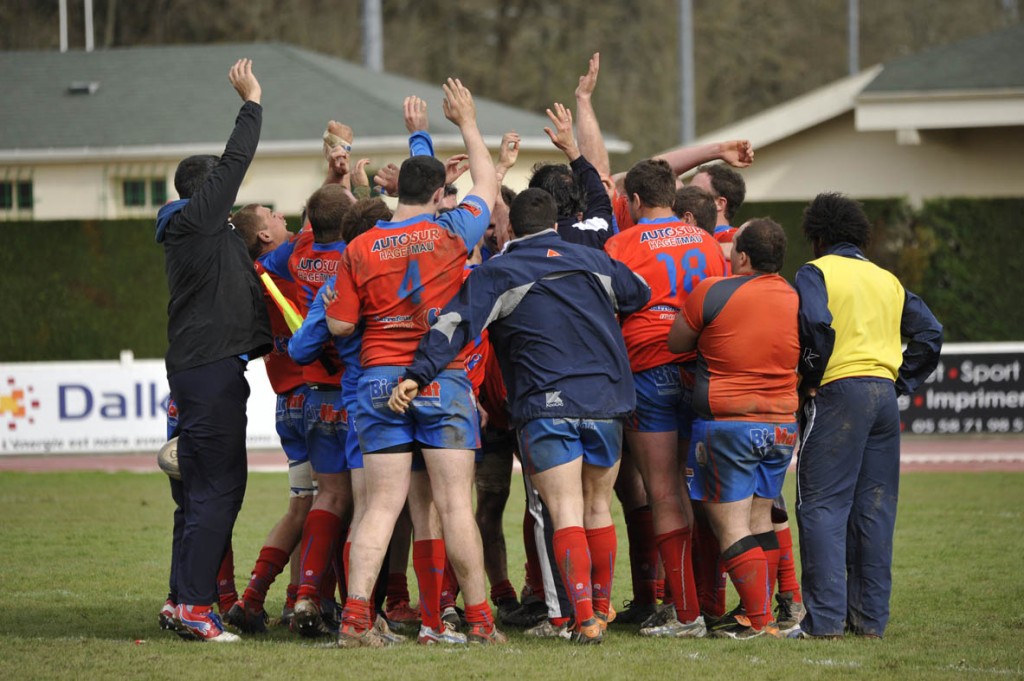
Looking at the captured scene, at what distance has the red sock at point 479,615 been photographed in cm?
674

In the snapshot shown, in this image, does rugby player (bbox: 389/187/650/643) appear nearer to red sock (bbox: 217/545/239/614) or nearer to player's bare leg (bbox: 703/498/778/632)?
player's bare leg (bbox: 703/498/778/632)

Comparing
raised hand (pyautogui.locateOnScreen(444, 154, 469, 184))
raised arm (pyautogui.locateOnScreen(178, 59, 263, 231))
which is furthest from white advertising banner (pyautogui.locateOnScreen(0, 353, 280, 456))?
raised arm (pyautogui.locateOnScreen(178, 59, 263, 231))

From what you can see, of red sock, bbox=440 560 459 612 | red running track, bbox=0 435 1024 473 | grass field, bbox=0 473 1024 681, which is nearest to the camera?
grass field, bbox=0 473 1024 681

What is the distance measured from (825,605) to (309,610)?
262 centimetres

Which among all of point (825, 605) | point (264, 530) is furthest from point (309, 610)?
point (264, 530)

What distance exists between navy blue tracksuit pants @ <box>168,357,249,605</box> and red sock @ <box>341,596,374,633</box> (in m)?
0.75

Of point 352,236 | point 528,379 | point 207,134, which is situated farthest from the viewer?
point 207,134

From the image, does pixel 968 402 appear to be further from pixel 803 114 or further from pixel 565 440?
pixel 565 440

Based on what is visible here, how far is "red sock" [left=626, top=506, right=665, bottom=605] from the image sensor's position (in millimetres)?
7652

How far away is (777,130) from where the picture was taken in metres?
25.8

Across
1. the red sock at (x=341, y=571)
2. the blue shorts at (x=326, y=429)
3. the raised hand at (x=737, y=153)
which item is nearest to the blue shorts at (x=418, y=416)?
the blue shorts at (x=326, y=429)

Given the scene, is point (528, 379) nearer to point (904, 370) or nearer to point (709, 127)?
point (904, 370)

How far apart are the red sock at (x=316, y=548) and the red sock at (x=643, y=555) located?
168 centimetres

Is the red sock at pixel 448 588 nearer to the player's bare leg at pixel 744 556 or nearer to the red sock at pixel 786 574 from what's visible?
the player's bare leg at pixel 744 556
